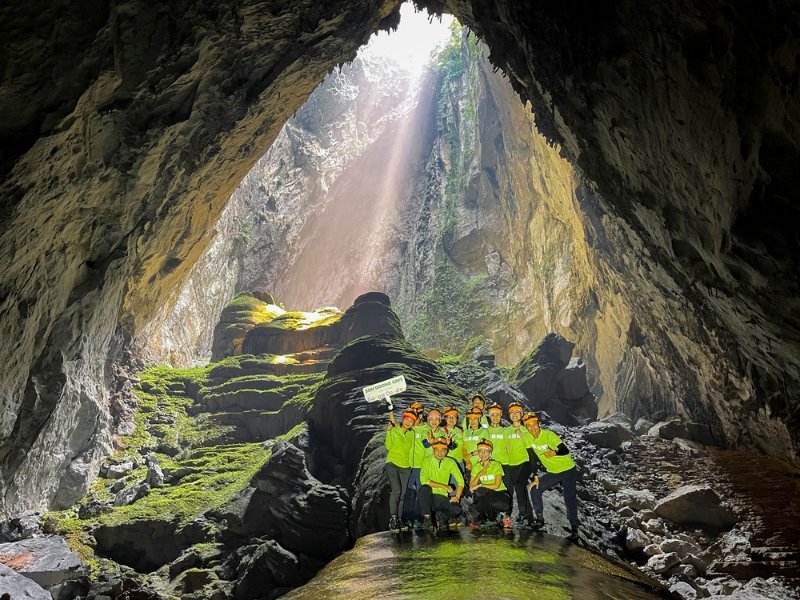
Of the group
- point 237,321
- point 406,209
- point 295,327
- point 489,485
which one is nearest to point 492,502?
point 489,485

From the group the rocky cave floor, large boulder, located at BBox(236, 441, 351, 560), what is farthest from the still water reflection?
large boulder, located at BBox(236, 441, 351, 560)

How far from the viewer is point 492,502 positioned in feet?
20.4

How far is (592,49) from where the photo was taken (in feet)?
24.0

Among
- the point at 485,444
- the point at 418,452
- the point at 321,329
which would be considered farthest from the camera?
the point at 321,329

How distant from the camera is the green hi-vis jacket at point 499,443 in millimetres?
6273

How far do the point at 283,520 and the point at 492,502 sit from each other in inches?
244

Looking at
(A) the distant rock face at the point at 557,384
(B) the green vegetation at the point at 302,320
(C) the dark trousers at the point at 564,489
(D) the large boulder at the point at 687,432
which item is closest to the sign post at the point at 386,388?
(C) the dark trousers at the point at 564,489

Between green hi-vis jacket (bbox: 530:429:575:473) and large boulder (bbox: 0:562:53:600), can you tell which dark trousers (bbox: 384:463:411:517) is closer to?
green hi-vis jacket (bbox: 530:429:575:473)

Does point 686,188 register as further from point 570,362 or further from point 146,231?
point 570,362

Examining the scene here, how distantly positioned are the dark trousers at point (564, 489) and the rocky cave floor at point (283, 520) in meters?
0.40

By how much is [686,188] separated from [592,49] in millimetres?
2376

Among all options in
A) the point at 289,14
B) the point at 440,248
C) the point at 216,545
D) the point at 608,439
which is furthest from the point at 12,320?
the point at 440,248

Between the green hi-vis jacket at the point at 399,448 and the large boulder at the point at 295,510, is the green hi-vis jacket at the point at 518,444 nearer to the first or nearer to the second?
the green hi-vis jacket at the point at 399,448

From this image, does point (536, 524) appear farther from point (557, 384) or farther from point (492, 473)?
point (557, 384)
